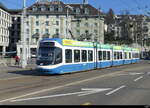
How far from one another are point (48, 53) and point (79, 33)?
83.5 metres

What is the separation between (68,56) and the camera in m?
24.5

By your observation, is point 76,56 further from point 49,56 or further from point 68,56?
point 49,56

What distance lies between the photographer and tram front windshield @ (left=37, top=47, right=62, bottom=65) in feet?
75.4

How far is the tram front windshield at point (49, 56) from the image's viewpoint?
904 inches

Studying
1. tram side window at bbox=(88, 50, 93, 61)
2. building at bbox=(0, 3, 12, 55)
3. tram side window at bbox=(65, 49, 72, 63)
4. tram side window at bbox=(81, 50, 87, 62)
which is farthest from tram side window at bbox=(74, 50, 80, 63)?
building at bbox=(0, 3, 12, 55)

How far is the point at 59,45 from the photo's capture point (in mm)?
23469

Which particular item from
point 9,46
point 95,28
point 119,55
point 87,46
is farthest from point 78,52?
point 9,46

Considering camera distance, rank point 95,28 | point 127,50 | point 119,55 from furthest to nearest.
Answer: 1. point 95,28
2. point 127,50
3. point 119,55

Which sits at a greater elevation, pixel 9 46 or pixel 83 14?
pixel 83 14

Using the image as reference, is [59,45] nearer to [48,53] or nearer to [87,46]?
[48,53]

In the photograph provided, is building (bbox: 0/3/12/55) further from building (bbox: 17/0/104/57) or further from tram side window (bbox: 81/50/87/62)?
tram side window (bbox: 81/50/87/62)

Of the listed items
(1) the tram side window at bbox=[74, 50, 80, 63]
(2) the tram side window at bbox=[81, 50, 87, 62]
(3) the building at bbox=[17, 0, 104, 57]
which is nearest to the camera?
(1) the tram side window at bbox=[74, 50, 80, 63]

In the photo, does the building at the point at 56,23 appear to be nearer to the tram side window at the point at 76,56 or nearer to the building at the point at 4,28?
the building at the point at 4,28

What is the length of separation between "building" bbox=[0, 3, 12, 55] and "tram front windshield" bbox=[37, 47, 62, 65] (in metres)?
87.7
